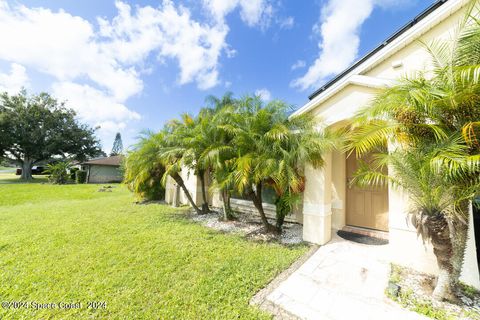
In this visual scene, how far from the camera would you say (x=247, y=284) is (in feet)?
13.0

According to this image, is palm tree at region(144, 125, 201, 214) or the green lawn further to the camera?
palm tree at region(144, 125, 201, 214)

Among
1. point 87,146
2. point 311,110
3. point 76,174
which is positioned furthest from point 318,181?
point 87,146

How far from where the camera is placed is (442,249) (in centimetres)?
329

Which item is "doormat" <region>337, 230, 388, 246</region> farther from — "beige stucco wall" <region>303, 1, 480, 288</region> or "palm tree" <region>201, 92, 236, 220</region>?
"palm tree" <region>201, 92, 236, 220</region>

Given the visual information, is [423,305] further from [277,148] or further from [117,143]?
[117,143]

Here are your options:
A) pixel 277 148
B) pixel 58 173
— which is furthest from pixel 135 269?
pixel 58 173

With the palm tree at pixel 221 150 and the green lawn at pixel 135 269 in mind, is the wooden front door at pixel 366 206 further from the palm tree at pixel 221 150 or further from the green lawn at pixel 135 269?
the palm tree at pixel 221 150

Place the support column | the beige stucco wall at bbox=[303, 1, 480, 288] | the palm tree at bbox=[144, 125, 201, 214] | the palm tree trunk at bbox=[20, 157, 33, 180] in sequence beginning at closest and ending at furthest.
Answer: the beige stucco wall at bbox=[303, 1, 480, 288]
the support column
the palm tree at bbox=[144, 125, 201, 214]
the palm tree trunk at bbox=[20, 157, 33, 180]

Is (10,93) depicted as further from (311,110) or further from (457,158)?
(457,158)

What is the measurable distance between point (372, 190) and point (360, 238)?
1.78 meters

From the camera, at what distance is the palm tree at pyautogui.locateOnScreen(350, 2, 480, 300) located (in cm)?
278

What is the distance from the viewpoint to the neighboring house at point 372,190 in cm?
446

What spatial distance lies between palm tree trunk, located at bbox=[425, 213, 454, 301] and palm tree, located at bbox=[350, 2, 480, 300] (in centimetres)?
10

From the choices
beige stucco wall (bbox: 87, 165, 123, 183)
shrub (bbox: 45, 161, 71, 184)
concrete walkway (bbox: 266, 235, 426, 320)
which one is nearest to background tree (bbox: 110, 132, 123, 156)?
beige stucco wall (bbox: 87, 165, 123, 183)
